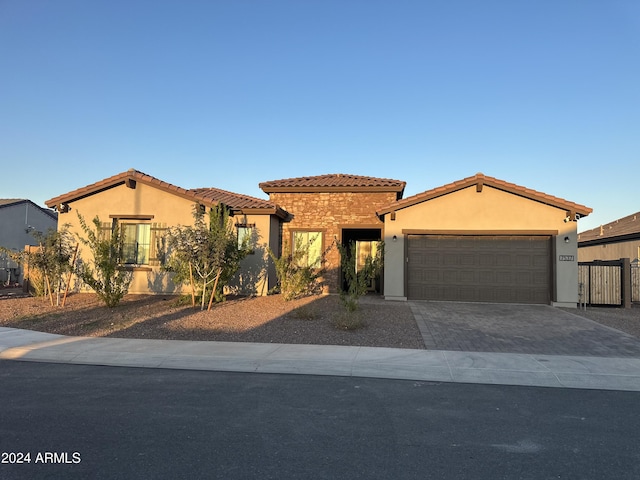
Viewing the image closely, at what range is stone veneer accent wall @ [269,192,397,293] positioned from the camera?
1723 cm

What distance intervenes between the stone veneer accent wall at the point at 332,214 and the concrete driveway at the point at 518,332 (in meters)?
4.51

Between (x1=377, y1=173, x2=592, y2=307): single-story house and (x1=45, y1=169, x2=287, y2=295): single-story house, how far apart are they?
474 cm

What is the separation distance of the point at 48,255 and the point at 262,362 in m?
9.05

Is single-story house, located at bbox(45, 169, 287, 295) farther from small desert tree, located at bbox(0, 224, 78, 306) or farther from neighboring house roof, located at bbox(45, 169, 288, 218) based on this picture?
small desert tree, located at bbox(0, 224, 78, 306)

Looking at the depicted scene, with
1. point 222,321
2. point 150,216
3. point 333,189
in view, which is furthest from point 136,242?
point 333,189

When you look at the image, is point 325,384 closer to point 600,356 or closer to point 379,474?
point 379,474

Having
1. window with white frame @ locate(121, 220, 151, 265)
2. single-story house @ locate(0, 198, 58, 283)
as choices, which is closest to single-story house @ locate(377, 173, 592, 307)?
window with white frame @ locate(121, 220, 151, 265)

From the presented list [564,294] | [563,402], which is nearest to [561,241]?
[564,294]

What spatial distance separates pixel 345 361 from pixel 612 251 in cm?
2343

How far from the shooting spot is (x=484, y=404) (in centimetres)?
529

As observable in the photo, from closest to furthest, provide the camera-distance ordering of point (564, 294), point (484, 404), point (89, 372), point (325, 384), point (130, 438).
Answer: point (130, 438)
point (484, 404)
point (325, 384)
point (89, 372)
point (564, 294)

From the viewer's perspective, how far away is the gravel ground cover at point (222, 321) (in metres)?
9.20

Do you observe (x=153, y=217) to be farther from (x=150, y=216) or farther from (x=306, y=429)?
(x=306, y=429)

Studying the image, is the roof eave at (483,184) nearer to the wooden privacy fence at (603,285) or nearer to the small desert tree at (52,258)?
the wooden privacy fence at (603,285)
